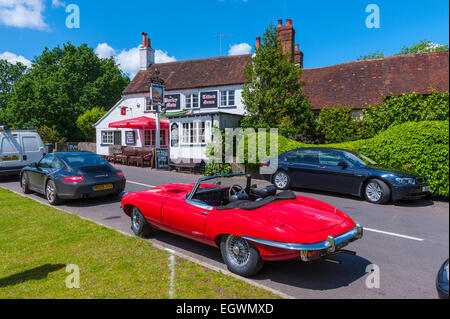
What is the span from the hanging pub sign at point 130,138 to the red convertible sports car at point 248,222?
24.6 metres

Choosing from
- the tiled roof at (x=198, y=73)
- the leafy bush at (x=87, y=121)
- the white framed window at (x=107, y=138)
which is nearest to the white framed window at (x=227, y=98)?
the tiled roof at (x=198, y=73)

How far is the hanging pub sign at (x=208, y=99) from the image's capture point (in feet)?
84.0

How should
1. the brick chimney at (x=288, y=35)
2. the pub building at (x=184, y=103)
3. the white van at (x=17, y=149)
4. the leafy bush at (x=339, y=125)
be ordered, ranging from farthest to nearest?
the brick chimney at (x=288, y=35)
the pub building at (x=184, y=103)
the leafy bush at (x=339, y=125)
the white van at (x=17, y=149)

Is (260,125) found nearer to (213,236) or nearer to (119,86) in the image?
(213,236)

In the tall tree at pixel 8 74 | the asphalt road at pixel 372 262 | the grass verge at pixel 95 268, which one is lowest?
the asphalt road at pixel 372 262

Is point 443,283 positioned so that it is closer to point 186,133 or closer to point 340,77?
point 186,133

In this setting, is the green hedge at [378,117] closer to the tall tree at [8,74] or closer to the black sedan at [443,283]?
the black sedan at [443,283]

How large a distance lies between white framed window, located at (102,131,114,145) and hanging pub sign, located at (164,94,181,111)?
6924mm

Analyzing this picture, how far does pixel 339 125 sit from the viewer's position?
17.6 m

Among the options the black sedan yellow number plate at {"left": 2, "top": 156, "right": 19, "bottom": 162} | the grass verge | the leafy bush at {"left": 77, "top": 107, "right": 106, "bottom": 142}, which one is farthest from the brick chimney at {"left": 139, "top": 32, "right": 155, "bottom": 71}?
the grass verge

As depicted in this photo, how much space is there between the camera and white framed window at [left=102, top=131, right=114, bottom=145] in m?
29.9

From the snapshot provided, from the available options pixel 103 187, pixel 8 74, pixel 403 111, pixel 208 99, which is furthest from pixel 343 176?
pixel 8 74

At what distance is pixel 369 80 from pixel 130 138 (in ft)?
70.0
